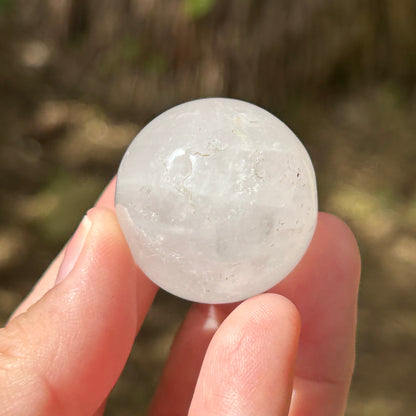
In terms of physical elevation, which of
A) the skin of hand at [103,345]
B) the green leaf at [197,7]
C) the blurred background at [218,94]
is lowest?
the blurred background at [218,94]

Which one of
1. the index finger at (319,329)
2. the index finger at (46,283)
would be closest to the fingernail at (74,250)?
the index finger at (46,283)

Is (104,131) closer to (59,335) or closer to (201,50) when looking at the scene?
(201,50)

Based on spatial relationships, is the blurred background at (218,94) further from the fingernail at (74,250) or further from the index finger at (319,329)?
the fingernail at (74,250)

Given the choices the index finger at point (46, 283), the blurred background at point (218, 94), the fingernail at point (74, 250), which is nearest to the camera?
the fingernail at point (74, 250)

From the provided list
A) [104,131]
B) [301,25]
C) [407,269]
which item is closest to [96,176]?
[104,131]

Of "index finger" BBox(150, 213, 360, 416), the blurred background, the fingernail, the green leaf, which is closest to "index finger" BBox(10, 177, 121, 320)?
the fingernail

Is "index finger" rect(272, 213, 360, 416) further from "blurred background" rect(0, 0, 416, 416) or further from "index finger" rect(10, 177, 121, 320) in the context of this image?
"blurred background" rect(0, 0, 416, 416)

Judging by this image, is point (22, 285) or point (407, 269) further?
point (407, 269)
